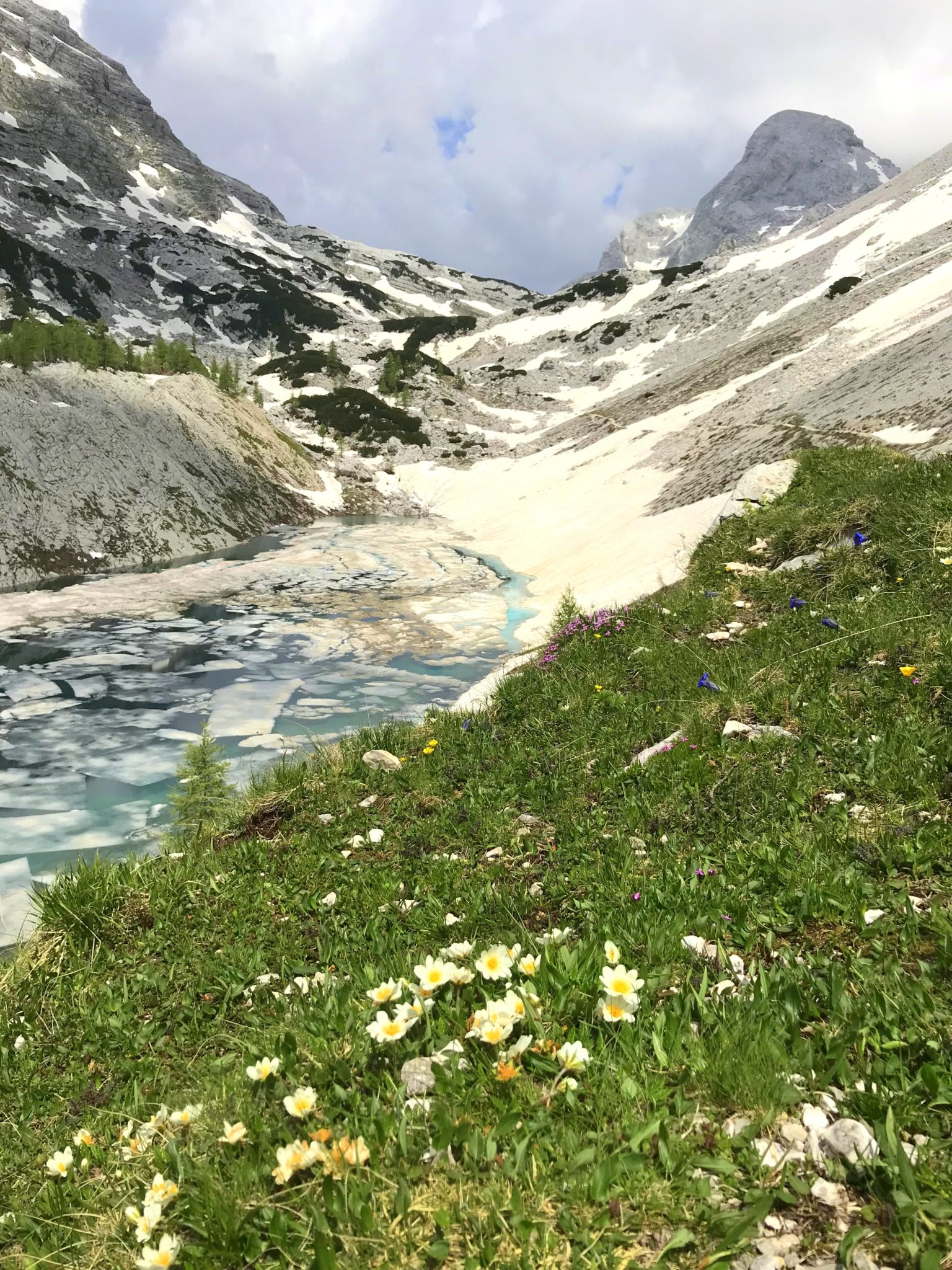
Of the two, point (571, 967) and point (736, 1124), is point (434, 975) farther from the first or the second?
point (736, 1124)

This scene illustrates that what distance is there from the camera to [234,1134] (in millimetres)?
2381

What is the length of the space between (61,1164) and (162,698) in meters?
16.2

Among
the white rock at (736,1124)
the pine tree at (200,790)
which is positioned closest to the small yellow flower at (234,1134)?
the white rock at (736,1124)

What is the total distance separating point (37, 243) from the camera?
139500mm

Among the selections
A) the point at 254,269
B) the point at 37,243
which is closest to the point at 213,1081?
the point at 37,243

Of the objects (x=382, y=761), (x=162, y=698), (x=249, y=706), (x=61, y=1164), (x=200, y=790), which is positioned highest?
(x=61, y=1164)

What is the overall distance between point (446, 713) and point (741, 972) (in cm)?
638

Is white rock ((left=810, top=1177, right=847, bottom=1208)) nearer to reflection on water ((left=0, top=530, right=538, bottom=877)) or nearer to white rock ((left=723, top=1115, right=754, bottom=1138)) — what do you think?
white rock ((left=723, top=1115, right=754, bottom=1138))

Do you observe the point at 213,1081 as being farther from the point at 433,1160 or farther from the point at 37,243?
the point at 37,243

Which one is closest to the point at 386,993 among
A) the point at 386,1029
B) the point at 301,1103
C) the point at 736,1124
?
the point at 386,1029

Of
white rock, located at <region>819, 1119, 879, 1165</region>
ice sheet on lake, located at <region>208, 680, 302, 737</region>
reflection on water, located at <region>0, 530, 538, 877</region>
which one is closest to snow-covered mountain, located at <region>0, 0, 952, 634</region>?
reflection on water, located at <region>0, 530, 538, 877</region>

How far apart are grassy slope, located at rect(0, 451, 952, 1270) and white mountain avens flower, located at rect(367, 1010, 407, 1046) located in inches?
5.2

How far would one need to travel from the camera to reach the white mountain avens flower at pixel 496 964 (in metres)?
2.95

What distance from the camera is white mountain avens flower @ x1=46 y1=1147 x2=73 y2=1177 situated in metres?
2.91
